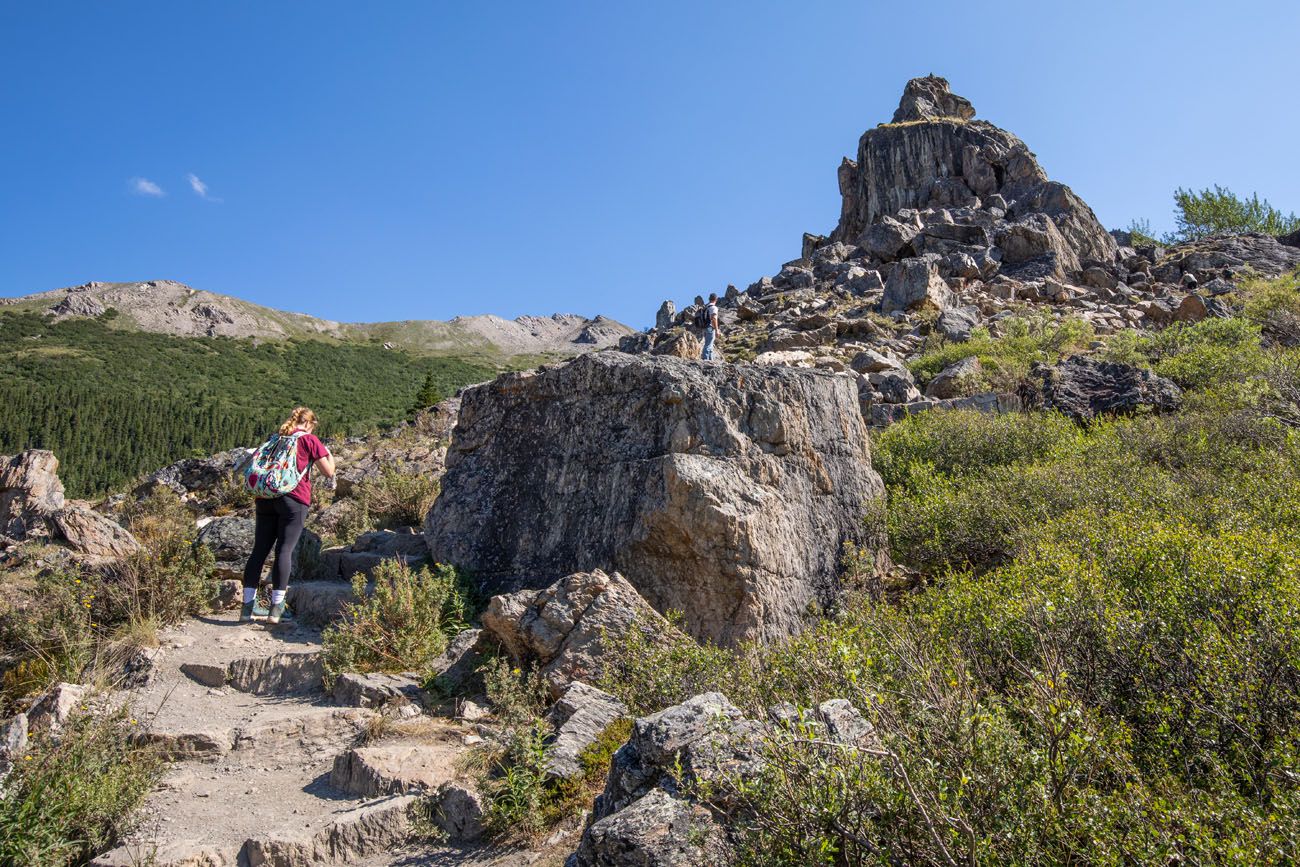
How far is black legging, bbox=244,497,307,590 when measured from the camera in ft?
20.4

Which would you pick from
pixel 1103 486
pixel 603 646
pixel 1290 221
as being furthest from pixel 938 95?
pixel 603 646

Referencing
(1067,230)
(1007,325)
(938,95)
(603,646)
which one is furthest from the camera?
(938,95)

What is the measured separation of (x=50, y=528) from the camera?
7.27 m

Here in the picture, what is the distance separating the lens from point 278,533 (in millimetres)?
6320

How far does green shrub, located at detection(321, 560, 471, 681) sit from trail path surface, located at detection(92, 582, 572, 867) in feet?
1.03

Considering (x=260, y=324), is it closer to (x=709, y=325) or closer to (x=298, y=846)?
(x=709, y=325)

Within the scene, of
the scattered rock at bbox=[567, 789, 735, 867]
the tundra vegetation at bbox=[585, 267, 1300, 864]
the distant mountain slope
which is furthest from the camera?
the distant mountain slope

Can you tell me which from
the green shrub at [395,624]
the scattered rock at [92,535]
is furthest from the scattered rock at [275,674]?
the scattered rock at [92,535]

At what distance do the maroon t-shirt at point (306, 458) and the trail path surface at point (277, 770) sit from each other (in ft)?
4.29

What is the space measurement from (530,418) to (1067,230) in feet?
110

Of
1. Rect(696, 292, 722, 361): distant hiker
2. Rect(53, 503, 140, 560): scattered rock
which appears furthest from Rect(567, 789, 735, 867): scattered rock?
Rect(696, 292, 722, 361): distant hiker

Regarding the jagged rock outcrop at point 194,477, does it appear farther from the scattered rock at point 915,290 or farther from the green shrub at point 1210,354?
the scattered rock at point 915,290

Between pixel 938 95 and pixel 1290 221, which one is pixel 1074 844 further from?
pixel 938 95

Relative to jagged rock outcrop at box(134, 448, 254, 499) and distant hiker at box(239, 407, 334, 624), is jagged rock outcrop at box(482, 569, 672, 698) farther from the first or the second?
jagged rock outcrop at box(134, 448, 254, 499)
